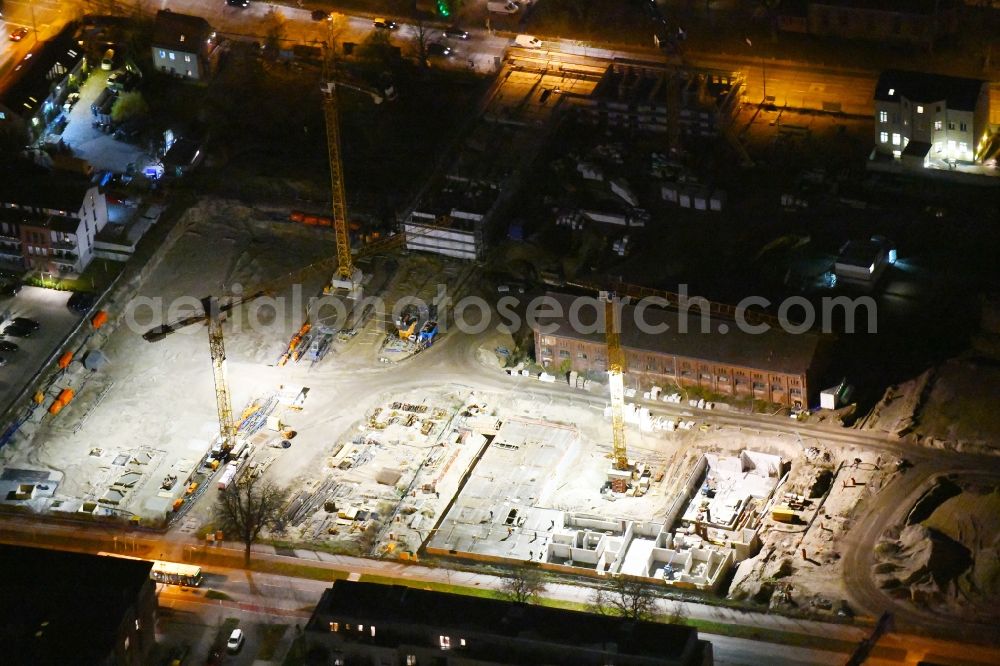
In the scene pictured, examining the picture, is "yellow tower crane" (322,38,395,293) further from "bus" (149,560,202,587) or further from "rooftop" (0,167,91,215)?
"bus" (149,560,202,587)

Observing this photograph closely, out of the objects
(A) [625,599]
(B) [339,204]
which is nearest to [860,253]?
(B) [339,204]

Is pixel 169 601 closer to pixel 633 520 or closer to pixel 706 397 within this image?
pixel 633 520

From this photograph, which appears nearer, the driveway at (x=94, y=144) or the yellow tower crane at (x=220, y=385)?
the yellow tower crane at (x=220, y=385)

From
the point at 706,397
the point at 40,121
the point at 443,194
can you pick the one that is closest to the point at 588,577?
the point at 706,397

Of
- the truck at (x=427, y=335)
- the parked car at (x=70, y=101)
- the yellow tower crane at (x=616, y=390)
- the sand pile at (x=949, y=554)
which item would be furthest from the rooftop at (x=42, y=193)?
the sand pile at (x=949, y=554)

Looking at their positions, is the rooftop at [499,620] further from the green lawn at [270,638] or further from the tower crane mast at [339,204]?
the tower crane mast at [339,204]
